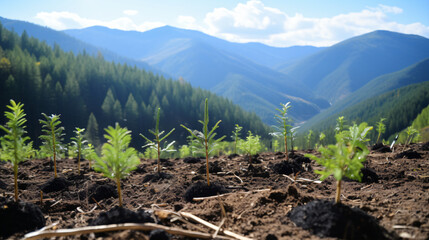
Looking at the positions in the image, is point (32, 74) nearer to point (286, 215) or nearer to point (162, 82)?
point (162, 82)

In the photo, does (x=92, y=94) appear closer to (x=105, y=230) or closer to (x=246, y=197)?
(x=246, y=197)

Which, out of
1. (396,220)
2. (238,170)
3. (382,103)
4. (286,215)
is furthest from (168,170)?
(382,103)

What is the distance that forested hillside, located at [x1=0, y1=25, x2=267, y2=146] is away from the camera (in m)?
54.3

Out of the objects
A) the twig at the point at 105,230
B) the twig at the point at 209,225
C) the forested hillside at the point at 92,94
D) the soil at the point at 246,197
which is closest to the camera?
the twig at the point at 105,230

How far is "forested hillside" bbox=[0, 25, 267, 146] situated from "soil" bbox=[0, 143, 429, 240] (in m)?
48.9

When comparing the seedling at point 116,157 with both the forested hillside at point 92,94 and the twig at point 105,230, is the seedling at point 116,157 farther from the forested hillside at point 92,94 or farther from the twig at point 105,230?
the forested hillside at point 92,94

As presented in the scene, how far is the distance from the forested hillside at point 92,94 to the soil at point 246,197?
4893 centimetres

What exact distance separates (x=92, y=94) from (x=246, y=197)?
288ft

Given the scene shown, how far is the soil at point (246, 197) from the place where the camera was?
2.72m

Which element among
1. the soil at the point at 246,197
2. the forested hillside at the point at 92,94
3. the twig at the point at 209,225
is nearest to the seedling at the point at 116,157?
the soil at the point at 246,197

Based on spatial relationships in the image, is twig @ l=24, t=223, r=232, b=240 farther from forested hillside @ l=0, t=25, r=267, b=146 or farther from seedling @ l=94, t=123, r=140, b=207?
forested hillside @ l=0, t=25, r=267, b=146

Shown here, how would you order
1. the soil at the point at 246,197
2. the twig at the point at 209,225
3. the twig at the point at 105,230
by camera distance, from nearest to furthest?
the twig at the point at 105,230
the twig at the point at 209,225
the soil at the point at 246,197

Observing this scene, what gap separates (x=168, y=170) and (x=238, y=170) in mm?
1813

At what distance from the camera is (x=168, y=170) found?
21.2 ft
